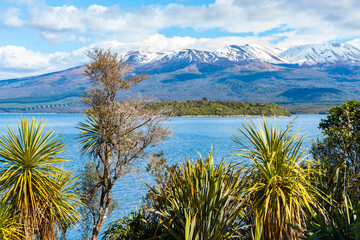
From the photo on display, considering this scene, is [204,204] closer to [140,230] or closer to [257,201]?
[257,201]

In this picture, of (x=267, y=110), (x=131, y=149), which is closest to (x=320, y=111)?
(x=267, y=110)

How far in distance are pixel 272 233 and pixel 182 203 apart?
4.84 ft

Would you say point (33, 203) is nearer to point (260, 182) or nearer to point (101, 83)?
point (101, 83)

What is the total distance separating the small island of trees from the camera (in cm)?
441

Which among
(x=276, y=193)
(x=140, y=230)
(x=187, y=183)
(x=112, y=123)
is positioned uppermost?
(x=112, y=123)

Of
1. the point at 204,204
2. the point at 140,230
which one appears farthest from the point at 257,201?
the point at 140,230

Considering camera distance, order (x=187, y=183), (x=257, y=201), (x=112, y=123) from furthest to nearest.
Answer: (x=112, y=123) → (x=257, y=201) → (x=187, y=183)

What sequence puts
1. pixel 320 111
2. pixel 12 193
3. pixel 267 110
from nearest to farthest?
pixel 12 193, pixel 267 110, pixel 320 111

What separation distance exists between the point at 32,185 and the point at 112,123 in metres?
2.60

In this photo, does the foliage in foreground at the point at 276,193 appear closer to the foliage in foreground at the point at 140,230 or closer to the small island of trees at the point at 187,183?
the small island of trees at the point at 187,183

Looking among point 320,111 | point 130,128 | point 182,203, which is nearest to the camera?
point 182,203

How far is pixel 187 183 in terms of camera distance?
187 inches

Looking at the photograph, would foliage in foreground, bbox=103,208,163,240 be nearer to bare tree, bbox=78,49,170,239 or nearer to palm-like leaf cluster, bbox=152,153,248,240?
palm-like leaf cluster, bbox=152,153,248,240

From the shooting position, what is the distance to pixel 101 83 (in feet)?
30.1
